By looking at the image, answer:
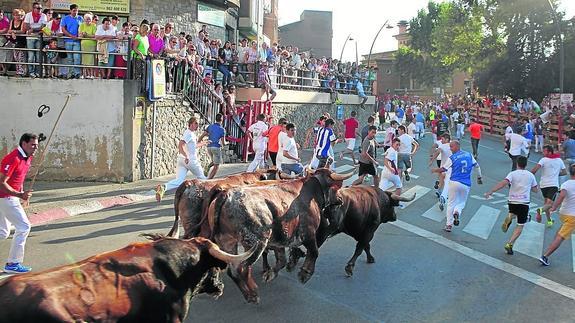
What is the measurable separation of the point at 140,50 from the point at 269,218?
30.9ft

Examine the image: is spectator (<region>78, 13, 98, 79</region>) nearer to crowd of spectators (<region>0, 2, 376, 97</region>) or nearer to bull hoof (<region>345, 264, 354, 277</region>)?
crowd of spectators (<region>0, 2, 376, 97</region>)

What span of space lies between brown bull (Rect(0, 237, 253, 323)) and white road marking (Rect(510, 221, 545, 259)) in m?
6.63

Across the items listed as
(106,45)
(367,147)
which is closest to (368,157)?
(367,147)

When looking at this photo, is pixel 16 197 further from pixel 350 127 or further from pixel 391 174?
pixel 350 127

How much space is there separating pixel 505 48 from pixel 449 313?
1847 inches

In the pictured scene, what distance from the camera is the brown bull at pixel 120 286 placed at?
3.77m

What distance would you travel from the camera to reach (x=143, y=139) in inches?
616

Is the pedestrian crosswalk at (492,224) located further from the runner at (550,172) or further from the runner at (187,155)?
the runner at (187,155)

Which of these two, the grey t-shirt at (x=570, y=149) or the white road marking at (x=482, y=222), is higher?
the grey t-shirt at (x=570, y=149)

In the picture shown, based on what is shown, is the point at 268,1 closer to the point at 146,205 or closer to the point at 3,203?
the point at 146,205

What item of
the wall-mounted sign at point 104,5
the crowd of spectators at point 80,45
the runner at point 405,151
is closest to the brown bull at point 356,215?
the runner at point 405,151

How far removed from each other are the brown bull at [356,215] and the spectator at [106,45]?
28.2 ft

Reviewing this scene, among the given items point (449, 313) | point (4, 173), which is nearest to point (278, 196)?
point (449, 313)

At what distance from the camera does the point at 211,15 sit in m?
24.7
